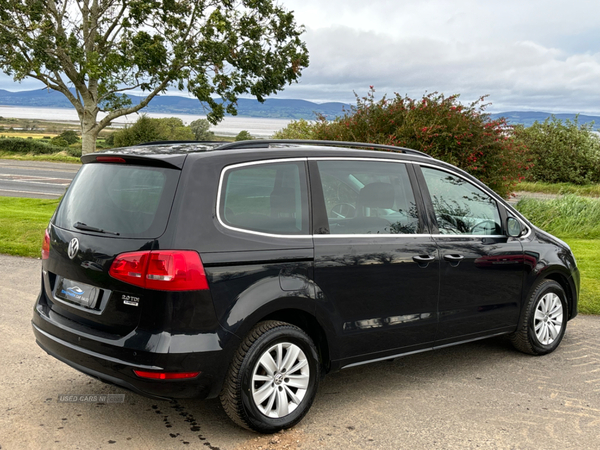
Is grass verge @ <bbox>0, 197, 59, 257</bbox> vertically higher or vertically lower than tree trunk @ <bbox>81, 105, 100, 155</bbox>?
lower

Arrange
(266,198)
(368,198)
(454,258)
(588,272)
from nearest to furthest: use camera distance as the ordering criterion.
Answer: (266,198) < (368,198) < (454,258) < (588,272)

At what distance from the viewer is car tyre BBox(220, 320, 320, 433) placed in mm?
3650

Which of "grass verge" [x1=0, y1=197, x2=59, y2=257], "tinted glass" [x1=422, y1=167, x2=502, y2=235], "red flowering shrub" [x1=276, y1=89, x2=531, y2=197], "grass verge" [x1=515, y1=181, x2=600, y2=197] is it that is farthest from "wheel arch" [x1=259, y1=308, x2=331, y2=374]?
"grass verge" [x1=515, y1=181, x2=600, y2=197]

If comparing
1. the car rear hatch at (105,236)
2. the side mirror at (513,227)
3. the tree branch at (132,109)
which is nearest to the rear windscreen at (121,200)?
the car rear hatch at (105,236)

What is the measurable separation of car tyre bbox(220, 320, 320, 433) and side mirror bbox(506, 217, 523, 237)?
7.50ft

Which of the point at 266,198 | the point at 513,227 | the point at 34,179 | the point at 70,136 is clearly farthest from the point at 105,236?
the point at 70,136

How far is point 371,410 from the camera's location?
4.24m

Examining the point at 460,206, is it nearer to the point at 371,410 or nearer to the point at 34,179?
the point at 371,410

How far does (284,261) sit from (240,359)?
651 mm

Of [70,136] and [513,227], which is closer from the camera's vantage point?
[513,227]

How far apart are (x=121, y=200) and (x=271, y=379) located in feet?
4.78

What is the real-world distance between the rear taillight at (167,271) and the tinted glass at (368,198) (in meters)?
1.08

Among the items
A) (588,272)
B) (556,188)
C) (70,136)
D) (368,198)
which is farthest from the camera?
(70,136)

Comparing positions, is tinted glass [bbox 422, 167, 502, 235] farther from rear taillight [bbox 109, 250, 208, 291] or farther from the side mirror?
rear taillight [bbox 109, 250, 208, 291]
